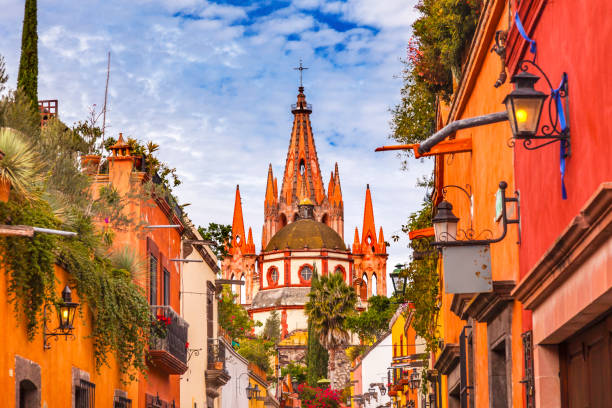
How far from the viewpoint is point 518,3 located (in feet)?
28.3

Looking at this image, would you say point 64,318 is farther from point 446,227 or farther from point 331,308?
point 331,308

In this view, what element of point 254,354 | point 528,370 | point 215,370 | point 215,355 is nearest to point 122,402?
point 215,370

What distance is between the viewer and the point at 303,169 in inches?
5074

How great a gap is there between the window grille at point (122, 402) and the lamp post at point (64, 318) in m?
3.99

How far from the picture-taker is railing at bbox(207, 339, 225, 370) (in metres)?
28.2

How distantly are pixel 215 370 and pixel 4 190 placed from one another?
1677 centimetres

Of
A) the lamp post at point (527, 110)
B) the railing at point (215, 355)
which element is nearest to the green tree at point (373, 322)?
the railing at point (215, 355)

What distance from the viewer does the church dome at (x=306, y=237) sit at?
11244 centimetres

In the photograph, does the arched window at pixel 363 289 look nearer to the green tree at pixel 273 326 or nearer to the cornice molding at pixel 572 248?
the green tree at pixel 273 326

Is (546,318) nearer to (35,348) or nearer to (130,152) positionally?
(35,348)

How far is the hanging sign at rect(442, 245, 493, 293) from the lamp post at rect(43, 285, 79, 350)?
542cm

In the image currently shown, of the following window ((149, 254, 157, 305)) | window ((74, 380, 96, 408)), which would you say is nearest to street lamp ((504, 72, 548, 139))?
window ((74, 380, 96, 408))

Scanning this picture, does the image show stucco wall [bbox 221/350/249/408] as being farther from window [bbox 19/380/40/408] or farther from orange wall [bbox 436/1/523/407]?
orange wall [bbox 436/1/523/407]

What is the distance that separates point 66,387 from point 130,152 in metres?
6.56
